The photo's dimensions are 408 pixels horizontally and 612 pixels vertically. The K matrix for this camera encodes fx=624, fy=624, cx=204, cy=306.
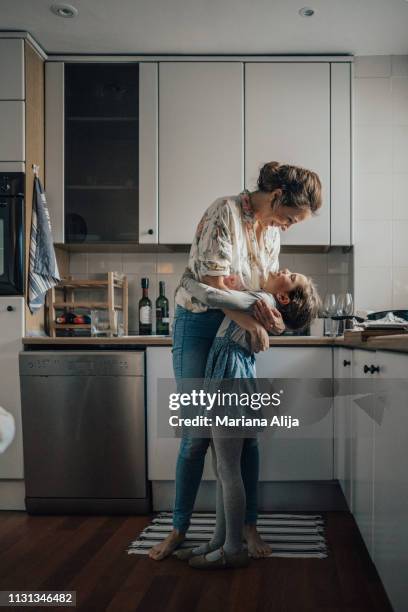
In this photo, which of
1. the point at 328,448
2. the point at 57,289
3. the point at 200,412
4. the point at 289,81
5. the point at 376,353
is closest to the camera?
the point at 376,353

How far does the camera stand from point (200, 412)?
7.13 ft

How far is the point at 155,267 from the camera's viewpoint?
3432 mm

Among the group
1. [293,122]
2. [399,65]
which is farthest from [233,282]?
[399,65]

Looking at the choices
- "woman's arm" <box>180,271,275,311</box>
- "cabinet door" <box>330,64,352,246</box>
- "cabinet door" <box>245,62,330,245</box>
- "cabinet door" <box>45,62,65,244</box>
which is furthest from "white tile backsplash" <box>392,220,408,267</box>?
"cabinet door" <box>45,62,65,244</box>

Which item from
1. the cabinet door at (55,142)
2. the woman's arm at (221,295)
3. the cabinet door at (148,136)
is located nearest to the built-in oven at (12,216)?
the cabinet door at (55,142)

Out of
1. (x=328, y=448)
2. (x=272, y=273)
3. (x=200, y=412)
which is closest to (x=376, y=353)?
(x=272, y=273)

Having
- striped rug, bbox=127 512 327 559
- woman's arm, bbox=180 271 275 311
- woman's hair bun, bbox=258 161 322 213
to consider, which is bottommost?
striped rug, bbox=127 512 327 559

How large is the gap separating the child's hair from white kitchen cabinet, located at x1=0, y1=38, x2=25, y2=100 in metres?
1.72

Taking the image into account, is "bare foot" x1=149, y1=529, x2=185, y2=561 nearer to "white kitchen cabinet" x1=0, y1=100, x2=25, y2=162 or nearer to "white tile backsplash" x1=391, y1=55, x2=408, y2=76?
"white kitchen cabinet" x1=0, y1=100, x2=25, y2=162

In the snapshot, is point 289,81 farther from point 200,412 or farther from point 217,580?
point 217,580

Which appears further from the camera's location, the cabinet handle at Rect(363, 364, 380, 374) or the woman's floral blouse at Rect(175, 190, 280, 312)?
the woman's floral blouse at Rect(175, 190, 280, 312)

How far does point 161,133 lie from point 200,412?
1.58 m

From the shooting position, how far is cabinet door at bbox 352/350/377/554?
1.81m

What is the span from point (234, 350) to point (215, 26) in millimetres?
1653
